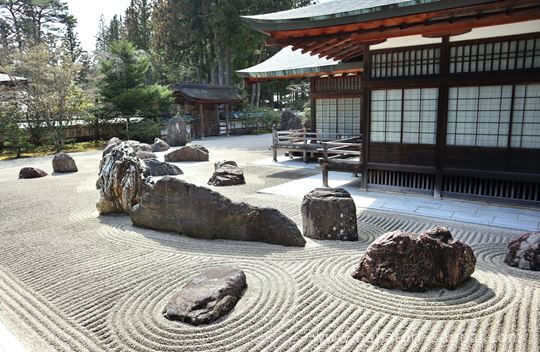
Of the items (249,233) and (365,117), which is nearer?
(249,233)

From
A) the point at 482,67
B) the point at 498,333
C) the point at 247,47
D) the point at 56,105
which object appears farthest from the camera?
the point at 247,47

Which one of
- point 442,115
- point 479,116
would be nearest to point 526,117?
point 479,116

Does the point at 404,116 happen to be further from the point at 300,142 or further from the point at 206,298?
the point at 206,298

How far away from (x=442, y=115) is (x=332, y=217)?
3781 millimetres

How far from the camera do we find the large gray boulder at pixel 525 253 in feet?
14.0

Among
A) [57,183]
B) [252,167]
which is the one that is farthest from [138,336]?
[252,167]

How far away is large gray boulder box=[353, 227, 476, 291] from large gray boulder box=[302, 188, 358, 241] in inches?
57.2

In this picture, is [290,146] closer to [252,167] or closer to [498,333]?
[252,167]

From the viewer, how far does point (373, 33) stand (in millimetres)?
7176

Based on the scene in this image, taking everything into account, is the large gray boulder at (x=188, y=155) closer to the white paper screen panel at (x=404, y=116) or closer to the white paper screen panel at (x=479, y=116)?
the white paper screen panel at (x=404, y=116)

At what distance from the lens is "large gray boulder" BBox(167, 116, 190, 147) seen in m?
19.2

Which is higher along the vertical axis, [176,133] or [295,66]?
[295,66]

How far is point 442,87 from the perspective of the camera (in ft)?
24.4

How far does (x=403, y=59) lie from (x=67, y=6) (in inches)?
1500
